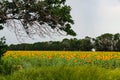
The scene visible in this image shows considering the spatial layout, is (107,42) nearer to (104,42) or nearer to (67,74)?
(104,42)

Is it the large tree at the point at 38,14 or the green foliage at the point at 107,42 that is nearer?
the large tree at the point at 38,14

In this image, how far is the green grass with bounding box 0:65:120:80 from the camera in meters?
8.97

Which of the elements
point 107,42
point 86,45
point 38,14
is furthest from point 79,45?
point 38,14

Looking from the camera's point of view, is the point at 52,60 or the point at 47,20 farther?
the point at 52,60

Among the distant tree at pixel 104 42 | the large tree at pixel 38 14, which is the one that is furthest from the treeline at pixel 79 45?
the large tree at pixel 38 14

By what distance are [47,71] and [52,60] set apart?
9.83m

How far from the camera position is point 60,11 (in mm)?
10492

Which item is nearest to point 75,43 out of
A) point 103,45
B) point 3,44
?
point 103,45

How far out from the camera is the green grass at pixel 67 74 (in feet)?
29.4

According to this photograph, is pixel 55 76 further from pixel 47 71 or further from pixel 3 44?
pixel 3 44

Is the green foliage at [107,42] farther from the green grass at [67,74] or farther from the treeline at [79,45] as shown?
the green grass at [67,74]

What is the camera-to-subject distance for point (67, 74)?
29.8ft

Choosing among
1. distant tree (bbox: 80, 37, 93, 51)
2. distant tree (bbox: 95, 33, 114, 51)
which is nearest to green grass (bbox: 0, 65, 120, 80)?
distant tree (bbox: 95, 33, 114, 51)

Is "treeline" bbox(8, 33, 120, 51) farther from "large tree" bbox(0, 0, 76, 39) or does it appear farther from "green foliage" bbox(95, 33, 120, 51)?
"large tree" bbox(0, 0, 76, 39)
